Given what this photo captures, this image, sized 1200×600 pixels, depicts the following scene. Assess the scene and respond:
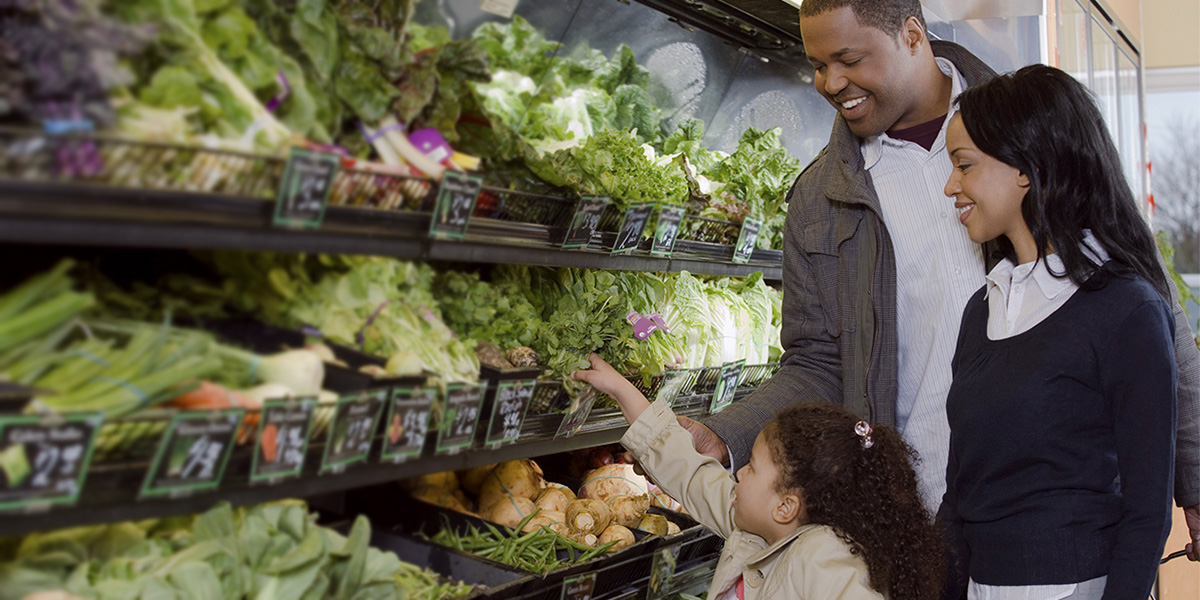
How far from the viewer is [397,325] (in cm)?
192

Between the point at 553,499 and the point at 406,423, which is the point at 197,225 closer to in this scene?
the point at 406,423

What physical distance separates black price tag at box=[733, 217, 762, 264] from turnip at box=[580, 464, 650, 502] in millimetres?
824

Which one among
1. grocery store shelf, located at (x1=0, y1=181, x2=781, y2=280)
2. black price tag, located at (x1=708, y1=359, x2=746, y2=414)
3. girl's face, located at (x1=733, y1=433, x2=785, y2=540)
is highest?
grocery store shelf, located at (x1=0, y1=181, x2=781, y2=280)

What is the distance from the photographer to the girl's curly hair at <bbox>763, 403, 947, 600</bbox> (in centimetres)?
226

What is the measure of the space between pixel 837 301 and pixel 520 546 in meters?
1.22

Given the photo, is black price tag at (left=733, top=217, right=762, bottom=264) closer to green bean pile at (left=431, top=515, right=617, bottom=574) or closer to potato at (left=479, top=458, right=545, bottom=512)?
potato at (left=479, top=458, right=545, bottom=512)

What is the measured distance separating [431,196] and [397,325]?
0.28m

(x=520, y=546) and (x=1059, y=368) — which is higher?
(x=1059, y=368)

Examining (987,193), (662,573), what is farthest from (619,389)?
(987,193)

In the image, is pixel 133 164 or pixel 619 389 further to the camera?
pixel 619 389

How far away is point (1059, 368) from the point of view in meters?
2.13

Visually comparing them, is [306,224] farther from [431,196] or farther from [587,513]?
[587,513]

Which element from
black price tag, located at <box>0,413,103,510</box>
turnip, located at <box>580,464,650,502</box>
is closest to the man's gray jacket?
turnip, located at <box>580,464,650,502</box>

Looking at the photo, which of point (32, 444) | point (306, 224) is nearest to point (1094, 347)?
point (306, 224)
